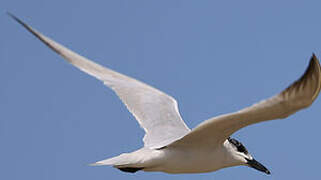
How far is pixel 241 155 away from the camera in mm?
8188

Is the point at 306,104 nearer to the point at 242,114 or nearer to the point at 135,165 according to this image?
the point at 242,114

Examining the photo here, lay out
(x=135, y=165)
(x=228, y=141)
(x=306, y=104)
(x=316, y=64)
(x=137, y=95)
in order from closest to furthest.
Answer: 1. (x=316, y=64)
2. (x=306, y=104)
3. (x=135, y=165)
4. (x=228, y=141)
5. (x=137, y=95)

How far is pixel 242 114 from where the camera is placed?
6344 mm

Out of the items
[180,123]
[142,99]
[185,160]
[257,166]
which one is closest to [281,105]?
[185,160]

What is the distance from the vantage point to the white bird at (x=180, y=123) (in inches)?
239

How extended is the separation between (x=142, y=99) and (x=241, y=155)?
1790 mm

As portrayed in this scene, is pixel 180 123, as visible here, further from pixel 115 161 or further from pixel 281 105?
pixel 281 105

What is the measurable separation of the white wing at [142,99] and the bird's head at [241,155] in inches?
23.6

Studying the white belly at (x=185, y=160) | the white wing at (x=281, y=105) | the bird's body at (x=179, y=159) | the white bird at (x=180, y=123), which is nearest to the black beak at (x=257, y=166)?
the white bird at (x=180, y=123)

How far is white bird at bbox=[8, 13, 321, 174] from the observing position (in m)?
6.08

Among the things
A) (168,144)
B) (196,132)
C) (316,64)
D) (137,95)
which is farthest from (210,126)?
(137,95)

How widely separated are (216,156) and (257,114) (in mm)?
1614

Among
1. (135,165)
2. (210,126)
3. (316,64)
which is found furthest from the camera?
(135,165)

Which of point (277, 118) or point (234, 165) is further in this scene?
point (234, 165)
